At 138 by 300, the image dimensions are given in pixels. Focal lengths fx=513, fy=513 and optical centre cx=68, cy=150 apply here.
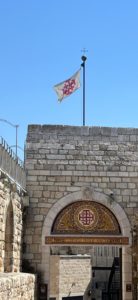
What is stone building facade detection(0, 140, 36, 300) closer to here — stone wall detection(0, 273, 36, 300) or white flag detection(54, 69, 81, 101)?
stone wall detection(0, 273, 36, 300)

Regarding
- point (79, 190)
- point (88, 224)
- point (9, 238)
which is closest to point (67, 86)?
point (79, 190)

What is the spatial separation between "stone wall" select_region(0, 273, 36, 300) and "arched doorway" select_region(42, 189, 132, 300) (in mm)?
1853

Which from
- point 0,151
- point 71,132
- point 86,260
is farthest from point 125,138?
point 86,260

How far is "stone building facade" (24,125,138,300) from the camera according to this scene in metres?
13.8

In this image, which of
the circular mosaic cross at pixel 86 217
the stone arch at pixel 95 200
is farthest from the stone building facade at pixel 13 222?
the circular mosaic cross at pixel 86 217

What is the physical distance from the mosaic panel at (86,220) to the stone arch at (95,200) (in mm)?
122

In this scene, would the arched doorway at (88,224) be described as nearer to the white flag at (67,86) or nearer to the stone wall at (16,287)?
the stone wall at (16,287)

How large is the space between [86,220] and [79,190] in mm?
844

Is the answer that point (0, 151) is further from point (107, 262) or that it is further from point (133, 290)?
point (107, 262)

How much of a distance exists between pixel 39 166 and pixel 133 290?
4.18m

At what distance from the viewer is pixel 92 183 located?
14.2 meters

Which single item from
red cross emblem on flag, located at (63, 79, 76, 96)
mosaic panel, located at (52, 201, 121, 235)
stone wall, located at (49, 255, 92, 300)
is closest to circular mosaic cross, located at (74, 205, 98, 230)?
mosaic panel, located at (52, 201, 121, 235)

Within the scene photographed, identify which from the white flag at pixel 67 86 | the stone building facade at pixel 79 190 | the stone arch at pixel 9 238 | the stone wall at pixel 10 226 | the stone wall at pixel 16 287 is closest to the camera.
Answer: the stone wall at pixel 16 287

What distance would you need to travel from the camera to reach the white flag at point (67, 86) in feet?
50.4
